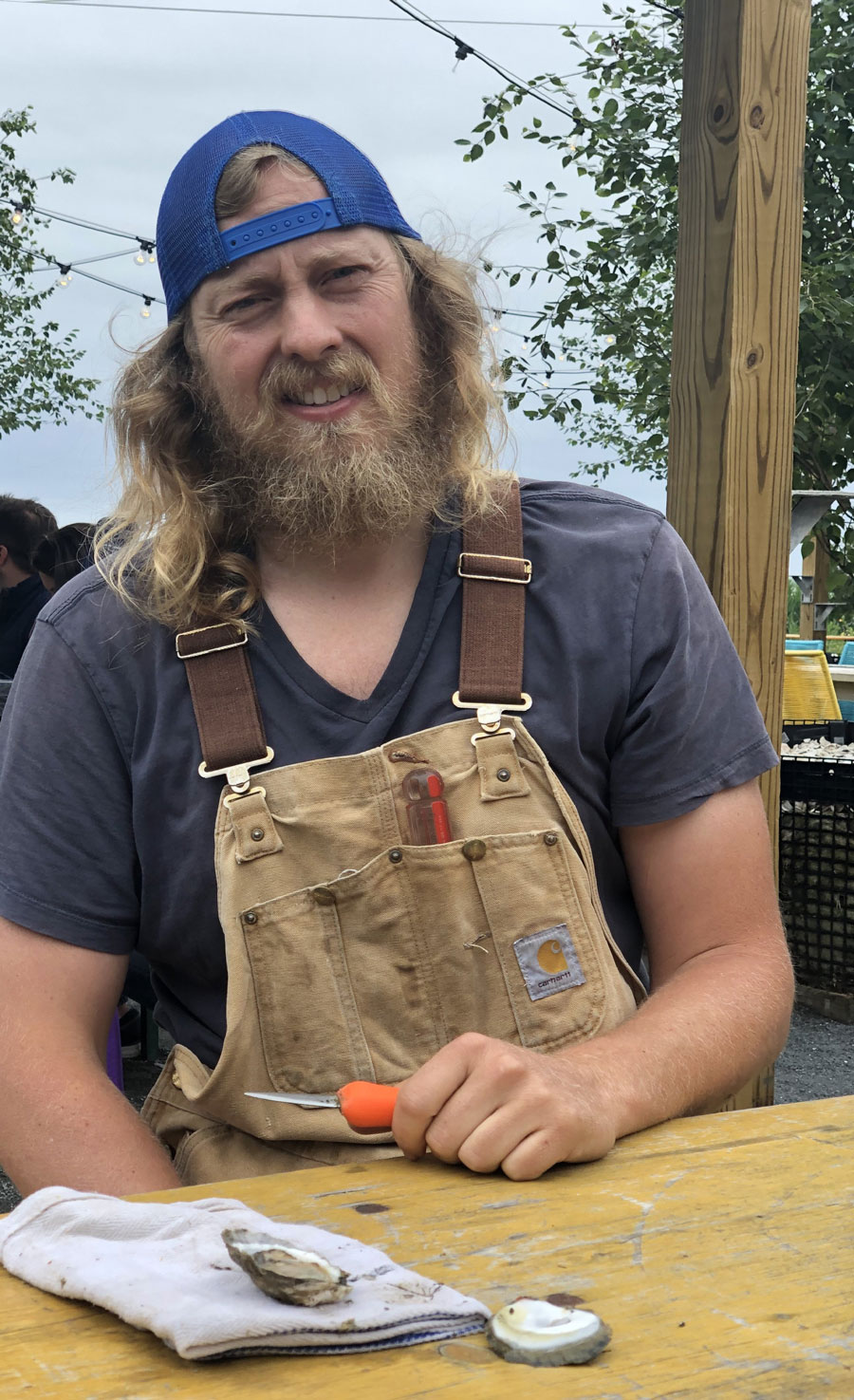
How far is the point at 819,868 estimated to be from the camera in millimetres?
4145

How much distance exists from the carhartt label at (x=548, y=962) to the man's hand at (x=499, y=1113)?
313 mm

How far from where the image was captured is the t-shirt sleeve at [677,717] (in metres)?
1.60

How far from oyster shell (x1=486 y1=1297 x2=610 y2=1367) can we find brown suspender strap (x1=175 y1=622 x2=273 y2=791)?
0.83 m

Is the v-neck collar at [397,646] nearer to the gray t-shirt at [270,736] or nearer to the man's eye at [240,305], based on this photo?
the gray t-shirt at [270,736]

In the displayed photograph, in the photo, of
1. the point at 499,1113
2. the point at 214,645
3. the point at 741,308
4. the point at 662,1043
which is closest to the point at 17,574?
the point at 741,308

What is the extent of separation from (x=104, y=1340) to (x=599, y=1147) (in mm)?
459

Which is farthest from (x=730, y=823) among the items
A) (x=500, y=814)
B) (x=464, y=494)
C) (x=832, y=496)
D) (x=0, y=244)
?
(x=0, y=244)

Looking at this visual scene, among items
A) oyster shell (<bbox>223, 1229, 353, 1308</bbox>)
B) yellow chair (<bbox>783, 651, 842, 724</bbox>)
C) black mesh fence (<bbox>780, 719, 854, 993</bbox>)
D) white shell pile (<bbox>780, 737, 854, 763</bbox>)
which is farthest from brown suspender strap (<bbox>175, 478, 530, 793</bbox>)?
yellow chair (<bbox>783, 651, 842, 724</bbox>)

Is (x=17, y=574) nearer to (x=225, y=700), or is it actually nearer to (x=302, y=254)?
(x=302, y=254)

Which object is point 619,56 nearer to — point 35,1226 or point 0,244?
point 35,1226

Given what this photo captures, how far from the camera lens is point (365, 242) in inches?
71.6

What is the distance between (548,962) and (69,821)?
0.58m

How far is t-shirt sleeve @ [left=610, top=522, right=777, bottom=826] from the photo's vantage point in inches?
62.9

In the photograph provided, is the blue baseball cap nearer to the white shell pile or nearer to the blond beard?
the blond beard
